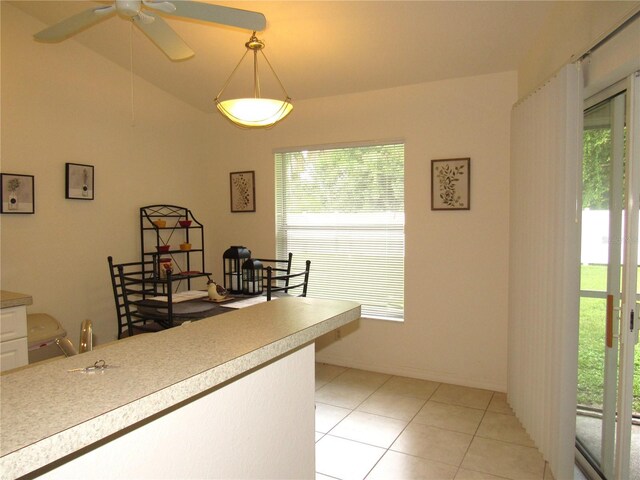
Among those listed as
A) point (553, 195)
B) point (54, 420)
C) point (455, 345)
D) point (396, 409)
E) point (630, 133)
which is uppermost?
point (630, 133)

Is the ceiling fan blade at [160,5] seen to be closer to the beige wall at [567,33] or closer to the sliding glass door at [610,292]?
the beige wall at [567,33]

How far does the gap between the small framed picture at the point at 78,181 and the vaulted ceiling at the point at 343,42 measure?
973mm

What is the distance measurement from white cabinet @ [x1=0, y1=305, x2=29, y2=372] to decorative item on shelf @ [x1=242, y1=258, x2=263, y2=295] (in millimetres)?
1414

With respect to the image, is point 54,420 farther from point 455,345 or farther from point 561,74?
point 455,345

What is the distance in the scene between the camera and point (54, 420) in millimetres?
606

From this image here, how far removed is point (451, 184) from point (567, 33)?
1.45 meters

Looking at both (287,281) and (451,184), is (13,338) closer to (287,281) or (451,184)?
(287,281)

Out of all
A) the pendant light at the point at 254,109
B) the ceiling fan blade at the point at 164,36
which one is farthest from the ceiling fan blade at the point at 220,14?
the pendant light at the point at 254,109

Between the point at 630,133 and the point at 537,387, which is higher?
the point at 630,133

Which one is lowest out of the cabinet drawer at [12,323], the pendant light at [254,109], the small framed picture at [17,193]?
the cabinet drawer at [12,323]

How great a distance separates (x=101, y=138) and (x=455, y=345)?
11.6 feet

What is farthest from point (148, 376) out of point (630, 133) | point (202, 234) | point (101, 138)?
point (202, 234)

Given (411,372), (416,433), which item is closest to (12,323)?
(416,433)

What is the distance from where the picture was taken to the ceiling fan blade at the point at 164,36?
1934 mm
